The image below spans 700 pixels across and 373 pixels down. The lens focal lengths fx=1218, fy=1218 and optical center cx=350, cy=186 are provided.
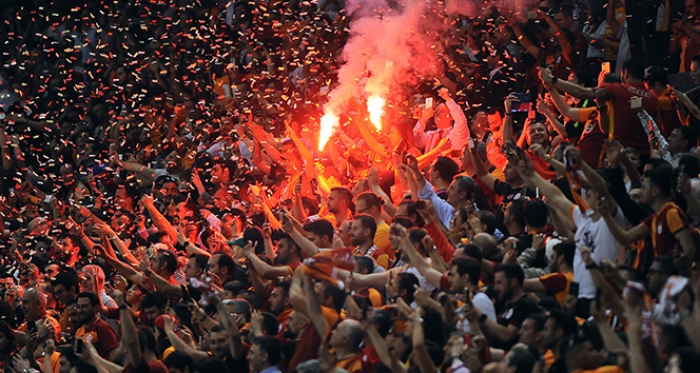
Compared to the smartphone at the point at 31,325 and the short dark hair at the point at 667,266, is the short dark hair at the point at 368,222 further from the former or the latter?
the short dark hair at the point at 667,266

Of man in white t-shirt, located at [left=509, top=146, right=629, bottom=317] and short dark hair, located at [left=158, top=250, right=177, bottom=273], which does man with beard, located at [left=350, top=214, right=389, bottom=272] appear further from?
short dark hair, located at [left=158, top=250, right=177, bottom=273]

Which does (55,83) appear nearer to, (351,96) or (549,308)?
(351,96)

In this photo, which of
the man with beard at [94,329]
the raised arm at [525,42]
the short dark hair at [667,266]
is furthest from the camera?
the raised arm at [525,42]

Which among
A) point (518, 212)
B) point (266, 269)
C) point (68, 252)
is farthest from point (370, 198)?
point (68, 252)

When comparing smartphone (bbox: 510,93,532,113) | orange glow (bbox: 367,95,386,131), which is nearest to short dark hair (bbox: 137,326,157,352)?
smartphone (bbox: 510,93,532,113)

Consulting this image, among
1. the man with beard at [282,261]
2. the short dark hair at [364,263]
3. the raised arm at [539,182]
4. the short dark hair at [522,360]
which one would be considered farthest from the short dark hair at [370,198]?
the short dark hair at [522,360]

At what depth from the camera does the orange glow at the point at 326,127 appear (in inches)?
457

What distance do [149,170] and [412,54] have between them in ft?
10.7

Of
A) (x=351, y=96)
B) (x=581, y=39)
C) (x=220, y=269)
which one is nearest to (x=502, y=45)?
(x=581, y=39)

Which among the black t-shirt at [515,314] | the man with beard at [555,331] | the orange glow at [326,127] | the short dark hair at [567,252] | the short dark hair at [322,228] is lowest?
the man with beard at [555,331]

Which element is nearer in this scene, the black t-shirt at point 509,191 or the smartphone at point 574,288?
the smartphone at point 574,288

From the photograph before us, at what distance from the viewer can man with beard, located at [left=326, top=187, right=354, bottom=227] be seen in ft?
30.2

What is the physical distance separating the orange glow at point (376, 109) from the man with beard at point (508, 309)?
199 inches

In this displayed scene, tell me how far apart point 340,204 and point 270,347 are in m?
2.77
